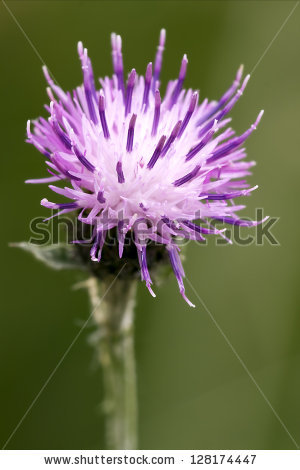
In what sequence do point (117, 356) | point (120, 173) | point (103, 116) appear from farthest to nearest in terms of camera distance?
point (117, 356) → point (103, 116) → point (120, 173)

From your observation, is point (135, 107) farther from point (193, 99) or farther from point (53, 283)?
point (53, 283)

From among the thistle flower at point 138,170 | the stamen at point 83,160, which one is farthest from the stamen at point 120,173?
the stamen at point 83,160

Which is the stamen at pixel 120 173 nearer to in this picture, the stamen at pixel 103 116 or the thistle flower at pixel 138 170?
the thistle flower at pixel 138 170

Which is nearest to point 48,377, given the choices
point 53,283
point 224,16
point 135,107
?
point 53,283

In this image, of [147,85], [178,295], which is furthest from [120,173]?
[178,295]

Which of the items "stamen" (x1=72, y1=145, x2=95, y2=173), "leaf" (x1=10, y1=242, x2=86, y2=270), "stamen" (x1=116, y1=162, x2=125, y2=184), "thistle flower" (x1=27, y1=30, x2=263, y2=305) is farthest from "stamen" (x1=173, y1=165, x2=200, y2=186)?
"leaf" (x1=10, y1=242, x2=86, y2=270)

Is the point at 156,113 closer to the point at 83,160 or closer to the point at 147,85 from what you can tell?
the point at 147,85

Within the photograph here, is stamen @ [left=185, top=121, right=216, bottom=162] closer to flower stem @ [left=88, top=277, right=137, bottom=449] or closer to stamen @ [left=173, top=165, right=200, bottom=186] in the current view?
stamen @ [left=173, top=165, right=200, bottom=186]
